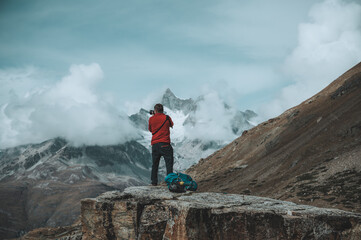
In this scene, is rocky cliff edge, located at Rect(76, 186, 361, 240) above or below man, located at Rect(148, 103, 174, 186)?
below

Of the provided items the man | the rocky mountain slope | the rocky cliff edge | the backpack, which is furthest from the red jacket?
the rocky mountain slope

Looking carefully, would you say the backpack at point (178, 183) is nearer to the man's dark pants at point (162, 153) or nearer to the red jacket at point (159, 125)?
the man's dark pants at point (162, 153)

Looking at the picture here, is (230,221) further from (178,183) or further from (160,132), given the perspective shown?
(160,132)

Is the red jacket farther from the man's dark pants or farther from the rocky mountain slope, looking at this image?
the rocky mountain slope

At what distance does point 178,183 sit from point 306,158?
49.0 m

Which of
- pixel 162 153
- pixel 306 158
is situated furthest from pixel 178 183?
pixel 306 158

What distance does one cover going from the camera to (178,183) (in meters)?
14.0

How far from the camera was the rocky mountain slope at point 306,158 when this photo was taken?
39.8m

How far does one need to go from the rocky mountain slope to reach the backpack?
23546mm

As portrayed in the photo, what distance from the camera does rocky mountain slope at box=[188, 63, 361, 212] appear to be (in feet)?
130

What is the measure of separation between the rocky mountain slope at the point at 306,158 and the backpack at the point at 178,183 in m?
23.5

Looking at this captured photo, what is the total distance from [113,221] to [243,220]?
561 cm

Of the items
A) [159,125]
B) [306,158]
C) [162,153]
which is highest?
[159,125]

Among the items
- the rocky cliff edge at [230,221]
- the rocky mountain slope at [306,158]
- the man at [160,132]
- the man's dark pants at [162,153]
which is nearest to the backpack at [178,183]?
the man's dark pants at [162,153]
